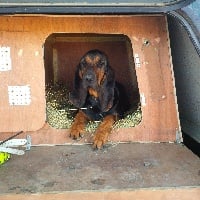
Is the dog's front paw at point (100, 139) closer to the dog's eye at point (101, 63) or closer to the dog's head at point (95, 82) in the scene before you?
the dog's head at point (95, 82)

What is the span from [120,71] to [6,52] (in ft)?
6.36

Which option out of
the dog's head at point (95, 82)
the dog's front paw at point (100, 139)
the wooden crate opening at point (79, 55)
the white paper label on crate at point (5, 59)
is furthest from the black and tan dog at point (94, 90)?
the wooden crate opening at point (79, 55)

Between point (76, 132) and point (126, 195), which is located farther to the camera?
point (76, 132)

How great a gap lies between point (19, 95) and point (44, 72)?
10.0 inches

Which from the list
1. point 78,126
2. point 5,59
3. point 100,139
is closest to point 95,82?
point 78,126

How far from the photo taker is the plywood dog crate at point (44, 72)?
324cm

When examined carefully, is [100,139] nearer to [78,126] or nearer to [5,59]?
[78,126]

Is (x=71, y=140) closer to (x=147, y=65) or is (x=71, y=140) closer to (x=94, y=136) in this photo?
(x=94, y=136)

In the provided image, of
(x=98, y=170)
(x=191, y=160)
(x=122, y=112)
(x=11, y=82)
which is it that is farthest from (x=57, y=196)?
(x=122, y=112)

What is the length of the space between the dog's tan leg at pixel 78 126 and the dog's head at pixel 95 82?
0.64 ft

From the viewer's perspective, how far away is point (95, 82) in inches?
144

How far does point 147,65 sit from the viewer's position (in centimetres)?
331

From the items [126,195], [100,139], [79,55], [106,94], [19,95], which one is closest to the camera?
[126,195]

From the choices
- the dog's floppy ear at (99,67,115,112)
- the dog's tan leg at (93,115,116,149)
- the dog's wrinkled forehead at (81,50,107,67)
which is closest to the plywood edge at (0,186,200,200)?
the dog's tan leg at (93,115,116,149)
